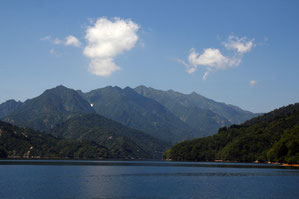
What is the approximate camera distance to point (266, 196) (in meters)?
92.5

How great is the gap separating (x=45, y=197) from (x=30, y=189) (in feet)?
61.2

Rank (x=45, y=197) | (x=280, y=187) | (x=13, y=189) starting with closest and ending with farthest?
1. (x=45, y=197)
2. (x=13, y=189)
3. (x=280, y=187)

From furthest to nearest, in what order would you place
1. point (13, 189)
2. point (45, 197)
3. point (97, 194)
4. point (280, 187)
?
point (280, 187)
point (13, 189)
point (97, 194)
point (45, 197)

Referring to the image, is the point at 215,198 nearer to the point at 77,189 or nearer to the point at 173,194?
the point at 173,194

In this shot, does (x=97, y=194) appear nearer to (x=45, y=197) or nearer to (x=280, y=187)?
(x=45, y=197)

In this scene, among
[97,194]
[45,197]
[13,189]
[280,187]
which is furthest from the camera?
[280,187]

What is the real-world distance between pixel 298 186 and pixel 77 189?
65241mm

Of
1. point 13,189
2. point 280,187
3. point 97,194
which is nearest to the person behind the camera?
point 97,194

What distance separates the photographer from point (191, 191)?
104m

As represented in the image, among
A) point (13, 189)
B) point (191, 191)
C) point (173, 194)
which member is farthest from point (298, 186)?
point (13, 189)

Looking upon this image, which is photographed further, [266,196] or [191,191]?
[191,191]

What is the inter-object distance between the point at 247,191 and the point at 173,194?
21.9 meters

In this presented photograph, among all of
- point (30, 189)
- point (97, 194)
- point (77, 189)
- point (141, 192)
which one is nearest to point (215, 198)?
point (141, 192)

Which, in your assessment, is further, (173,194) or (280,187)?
(280,187)
